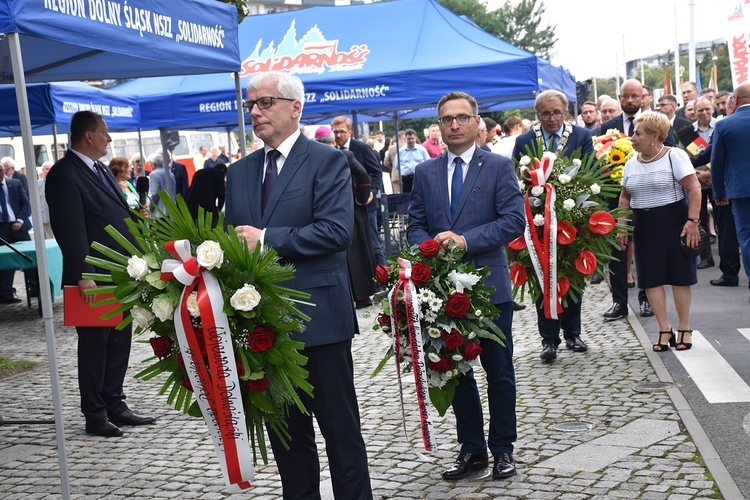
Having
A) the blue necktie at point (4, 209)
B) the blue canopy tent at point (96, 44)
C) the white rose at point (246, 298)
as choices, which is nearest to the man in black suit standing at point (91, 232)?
the blue canopy tent at point (96, 44)

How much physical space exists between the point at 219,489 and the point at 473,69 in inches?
351

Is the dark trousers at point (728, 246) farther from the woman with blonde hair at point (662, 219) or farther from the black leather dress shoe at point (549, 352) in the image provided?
the black leather dress shoe at point (549, 352)

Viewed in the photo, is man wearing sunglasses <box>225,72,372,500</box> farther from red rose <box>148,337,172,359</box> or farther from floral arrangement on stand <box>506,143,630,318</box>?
floral arrangement on stand <box>506,143,630,318</box>

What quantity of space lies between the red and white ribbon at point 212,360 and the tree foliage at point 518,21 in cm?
9299

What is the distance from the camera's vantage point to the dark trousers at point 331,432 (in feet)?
13.9

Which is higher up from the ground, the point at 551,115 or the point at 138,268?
the point at 551,115

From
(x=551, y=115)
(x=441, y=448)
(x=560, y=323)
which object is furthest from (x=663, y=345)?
(x=441, y=448)

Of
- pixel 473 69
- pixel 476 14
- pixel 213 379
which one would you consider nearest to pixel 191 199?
pixel 473 69

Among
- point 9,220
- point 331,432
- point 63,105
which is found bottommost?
point 331,432

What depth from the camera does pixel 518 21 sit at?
325 ft

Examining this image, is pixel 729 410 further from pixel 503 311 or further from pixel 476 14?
pixel 476 14

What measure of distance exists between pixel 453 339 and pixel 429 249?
0.47 m

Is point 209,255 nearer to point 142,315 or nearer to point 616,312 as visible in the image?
point 142,315

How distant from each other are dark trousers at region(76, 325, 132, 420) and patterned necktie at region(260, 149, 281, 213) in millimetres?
3074
